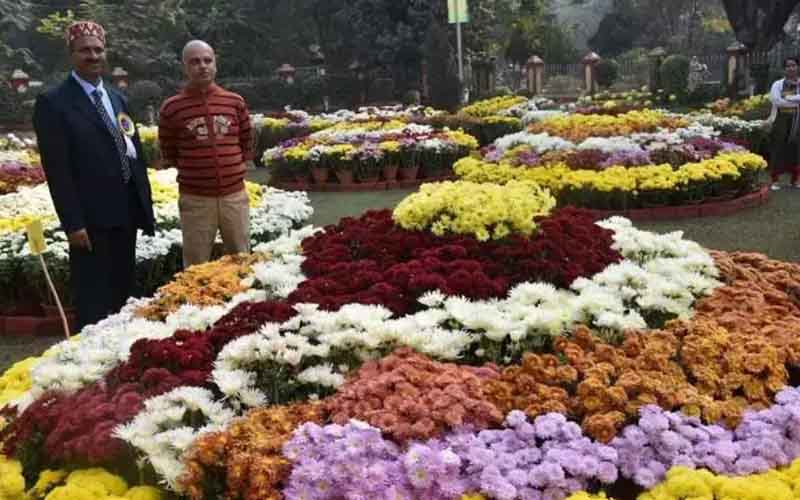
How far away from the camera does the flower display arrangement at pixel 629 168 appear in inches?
369

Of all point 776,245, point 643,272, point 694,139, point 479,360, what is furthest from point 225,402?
point 694,139

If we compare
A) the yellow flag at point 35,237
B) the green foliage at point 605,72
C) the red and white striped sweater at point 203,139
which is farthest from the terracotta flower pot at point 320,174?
the green foliage at point 605,72

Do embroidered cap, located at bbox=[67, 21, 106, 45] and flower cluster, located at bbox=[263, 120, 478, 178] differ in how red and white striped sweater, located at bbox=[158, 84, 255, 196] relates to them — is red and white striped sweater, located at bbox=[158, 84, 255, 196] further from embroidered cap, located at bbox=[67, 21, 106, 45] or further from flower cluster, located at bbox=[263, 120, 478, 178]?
flower cluster, located at bbox=[263, 120, 478, 178]

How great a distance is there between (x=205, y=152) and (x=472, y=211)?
1.65 m

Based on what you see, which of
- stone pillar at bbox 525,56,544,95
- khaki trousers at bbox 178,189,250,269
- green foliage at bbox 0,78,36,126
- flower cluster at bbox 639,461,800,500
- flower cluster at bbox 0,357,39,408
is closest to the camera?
flower cluster at bbox 639,461,800,500

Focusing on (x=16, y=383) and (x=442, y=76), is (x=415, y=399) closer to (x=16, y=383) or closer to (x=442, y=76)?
(x=16, y=383)

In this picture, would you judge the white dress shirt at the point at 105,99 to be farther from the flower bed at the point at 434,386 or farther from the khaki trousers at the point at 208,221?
the flower bed at the point at 434,386

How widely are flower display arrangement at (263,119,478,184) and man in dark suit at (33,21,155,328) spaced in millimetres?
8022

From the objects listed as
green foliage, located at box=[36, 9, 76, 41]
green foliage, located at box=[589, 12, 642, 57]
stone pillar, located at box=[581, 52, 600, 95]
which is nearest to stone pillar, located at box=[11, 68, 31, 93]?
green foliage, located at box=[36, 9, 76, 41]

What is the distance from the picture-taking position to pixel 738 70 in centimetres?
2617

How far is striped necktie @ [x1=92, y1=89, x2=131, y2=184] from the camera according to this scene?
481cm

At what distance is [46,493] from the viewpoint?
2.93 meters

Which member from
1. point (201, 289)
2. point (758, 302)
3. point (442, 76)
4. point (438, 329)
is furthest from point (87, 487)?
point (442, 76)

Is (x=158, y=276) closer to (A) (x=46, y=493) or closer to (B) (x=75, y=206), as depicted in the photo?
(B) (x=75, y=206)
